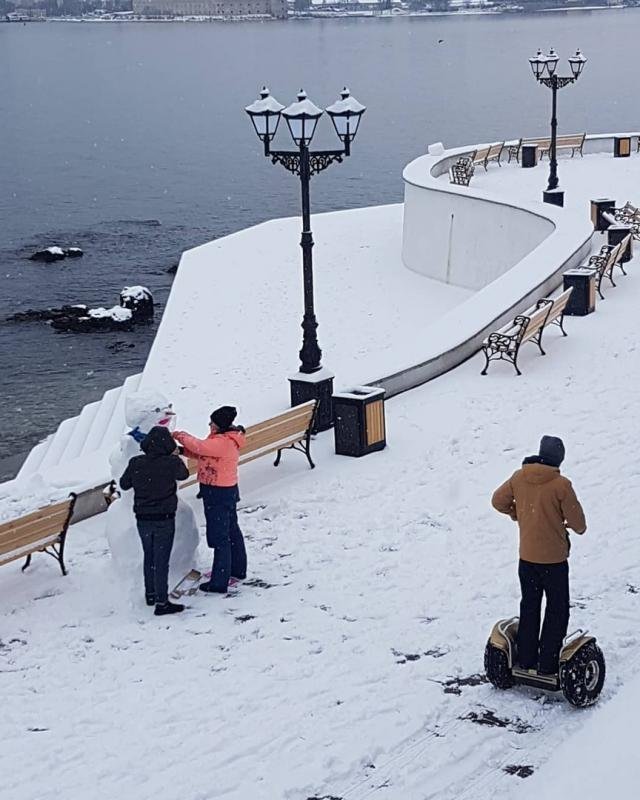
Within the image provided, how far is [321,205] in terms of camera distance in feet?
199

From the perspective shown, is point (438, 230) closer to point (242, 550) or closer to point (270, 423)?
point (270, 423)

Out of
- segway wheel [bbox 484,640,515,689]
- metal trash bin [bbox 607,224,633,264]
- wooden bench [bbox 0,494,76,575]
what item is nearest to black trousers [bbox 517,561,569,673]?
segway wheel [bbox 484,640,515,689]

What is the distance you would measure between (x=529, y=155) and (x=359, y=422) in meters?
23.9

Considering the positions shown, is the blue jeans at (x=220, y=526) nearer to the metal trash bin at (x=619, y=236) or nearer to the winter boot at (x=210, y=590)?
the winter boot at (x=210, y=590)

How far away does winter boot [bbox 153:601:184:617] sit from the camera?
31.8 ft

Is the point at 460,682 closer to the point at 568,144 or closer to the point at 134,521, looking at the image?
the point at 134,521

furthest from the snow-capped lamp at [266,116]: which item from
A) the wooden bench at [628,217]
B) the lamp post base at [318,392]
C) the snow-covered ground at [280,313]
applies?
the wooden bench at [628,217]

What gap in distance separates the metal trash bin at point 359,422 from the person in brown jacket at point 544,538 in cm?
559

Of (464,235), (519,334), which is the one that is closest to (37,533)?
(519,334)

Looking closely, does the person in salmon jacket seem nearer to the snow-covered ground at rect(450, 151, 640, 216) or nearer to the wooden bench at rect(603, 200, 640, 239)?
the wooden bench at rect(603, 200, 640, 239)

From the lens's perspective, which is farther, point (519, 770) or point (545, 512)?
point (545, 512)

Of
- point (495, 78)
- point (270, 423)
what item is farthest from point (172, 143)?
point (270, 423)

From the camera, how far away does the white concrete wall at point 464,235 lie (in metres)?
25.9

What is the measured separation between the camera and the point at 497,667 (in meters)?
8.01
